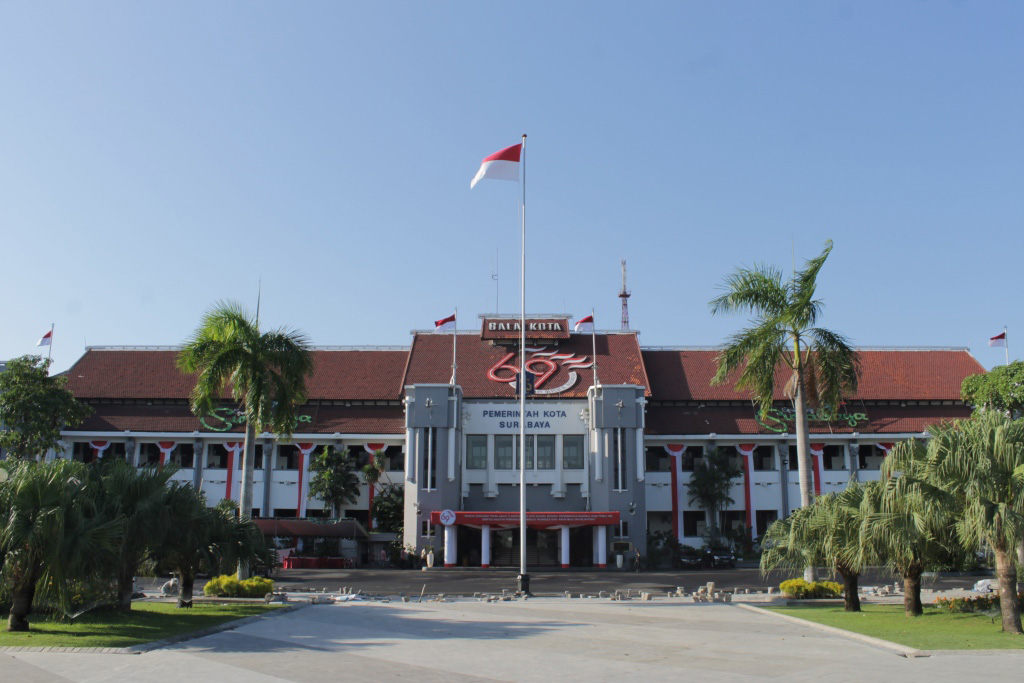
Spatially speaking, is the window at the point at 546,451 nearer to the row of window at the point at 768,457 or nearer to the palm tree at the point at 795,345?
the row of window at the point at 768,457

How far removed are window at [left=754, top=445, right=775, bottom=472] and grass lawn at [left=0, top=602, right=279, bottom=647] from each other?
39.9 m

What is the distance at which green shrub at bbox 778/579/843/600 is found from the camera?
27.9 metres

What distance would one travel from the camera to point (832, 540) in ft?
78.9

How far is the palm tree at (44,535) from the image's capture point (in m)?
17.6

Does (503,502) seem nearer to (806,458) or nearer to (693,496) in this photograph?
(693,496)

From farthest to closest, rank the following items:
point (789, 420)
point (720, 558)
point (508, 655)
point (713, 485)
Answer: point (789, 420) → point (713, 485) → point (720, 558) → point (508, 655)

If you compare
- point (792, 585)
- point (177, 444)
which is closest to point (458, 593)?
point (792, 585)

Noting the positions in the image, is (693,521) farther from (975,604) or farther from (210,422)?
(975,604)

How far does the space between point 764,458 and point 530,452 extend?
15.8m

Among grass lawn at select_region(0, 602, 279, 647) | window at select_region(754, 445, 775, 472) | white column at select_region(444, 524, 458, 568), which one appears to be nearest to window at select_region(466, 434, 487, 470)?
white column at select_region(444, 524, 458, 568)

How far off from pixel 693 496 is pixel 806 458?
24.4 meters

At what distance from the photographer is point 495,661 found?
Answer: 15.6 m

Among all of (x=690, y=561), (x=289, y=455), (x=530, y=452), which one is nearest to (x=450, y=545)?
(x=530, y=452)

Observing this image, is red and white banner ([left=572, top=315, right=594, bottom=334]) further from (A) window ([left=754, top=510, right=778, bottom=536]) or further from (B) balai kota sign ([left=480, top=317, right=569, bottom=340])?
(A) window ([left=754, top=510, right=778, bottom=536])
